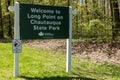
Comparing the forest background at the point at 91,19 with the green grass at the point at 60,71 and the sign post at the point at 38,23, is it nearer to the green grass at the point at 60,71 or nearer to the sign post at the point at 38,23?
the green grass at the point at 60,71

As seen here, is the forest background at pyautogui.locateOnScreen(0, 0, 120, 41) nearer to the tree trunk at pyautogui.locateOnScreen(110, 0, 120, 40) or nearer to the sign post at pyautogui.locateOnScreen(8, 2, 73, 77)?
the tree trunk at pyautogui.locateOnScreen(110, 0, 120, 40)

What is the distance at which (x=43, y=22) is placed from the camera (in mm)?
9883

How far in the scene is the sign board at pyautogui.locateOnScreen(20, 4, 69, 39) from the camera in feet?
31.4

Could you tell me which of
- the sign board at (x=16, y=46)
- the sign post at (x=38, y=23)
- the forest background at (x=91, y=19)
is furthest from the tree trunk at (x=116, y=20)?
the sign board at (x=16, y=46)

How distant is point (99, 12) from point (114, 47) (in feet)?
22.6

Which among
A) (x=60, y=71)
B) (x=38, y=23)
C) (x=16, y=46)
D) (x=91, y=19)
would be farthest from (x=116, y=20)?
(x=16, y=46)

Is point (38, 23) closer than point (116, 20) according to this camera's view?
Yes

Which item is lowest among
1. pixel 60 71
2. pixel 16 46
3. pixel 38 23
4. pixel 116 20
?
pixel 60 71

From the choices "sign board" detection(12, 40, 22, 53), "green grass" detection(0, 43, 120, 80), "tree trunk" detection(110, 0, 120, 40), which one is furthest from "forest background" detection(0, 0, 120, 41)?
"sign board" detection(12, 40, 22, 53)

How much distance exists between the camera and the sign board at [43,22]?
958 cm

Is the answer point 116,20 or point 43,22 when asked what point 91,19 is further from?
point 43,22

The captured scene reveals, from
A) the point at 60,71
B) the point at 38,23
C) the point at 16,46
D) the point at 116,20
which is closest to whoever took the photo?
the point at 16,46

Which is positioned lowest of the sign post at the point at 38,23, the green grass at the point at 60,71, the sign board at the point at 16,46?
the green grass at the point at 60,71

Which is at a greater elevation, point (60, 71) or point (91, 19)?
point (91, 19)
